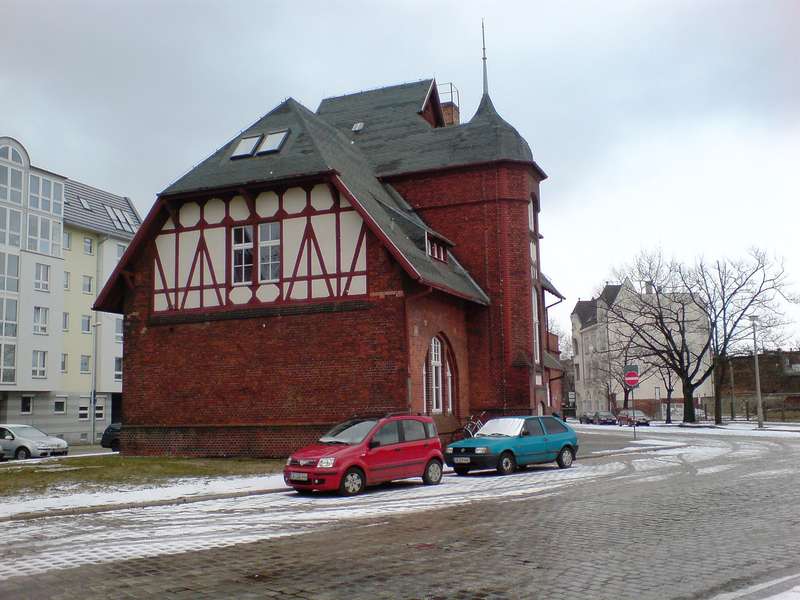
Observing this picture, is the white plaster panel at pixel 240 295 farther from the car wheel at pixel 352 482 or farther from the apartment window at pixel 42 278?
the apartment window at pixel 42 278

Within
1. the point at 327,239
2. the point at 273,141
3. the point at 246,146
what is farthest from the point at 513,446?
the point at 246,146

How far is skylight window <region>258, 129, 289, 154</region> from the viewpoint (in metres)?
26.7

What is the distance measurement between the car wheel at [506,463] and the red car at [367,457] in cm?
231

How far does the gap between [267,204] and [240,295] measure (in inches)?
119

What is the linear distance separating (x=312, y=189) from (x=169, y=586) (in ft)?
60.5

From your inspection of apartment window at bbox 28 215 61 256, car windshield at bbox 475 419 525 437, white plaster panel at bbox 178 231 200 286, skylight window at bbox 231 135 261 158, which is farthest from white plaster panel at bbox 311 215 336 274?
apartment window at bbox 28 215 61 256

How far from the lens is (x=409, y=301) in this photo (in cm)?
2362

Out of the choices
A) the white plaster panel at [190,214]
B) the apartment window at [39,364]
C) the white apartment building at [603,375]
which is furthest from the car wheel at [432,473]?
the white apartment building at [603,375]

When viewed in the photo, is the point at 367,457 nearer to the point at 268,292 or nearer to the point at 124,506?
the point at 124,506

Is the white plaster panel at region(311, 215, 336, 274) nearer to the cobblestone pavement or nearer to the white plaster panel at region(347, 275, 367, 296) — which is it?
the white plaster panel at region(347, 275, 367, 296)

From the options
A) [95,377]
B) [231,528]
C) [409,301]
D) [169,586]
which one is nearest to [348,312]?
[409,301]

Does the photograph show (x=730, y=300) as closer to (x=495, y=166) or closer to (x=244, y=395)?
(x=495, y=166)

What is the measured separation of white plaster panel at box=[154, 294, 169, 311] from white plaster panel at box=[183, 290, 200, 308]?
789 millimetres

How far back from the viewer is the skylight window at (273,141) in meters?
26.7
